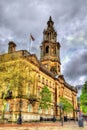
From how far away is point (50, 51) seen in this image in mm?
82375

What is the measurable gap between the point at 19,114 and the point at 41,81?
16.4 m

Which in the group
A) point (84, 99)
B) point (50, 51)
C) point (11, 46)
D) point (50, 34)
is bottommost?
point (84, 99)

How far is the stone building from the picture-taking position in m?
38.1

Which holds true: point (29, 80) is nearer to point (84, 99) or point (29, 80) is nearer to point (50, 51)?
point (84, 99)

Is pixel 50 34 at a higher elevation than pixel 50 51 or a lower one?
higher

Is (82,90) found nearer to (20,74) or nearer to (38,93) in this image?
(38,93)

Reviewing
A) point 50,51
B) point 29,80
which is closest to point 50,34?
point 50,51

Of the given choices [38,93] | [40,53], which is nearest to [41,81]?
[38,93]

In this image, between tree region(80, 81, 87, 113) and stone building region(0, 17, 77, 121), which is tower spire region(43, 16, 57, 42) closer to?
stone building region(0, 17, 77, 121)

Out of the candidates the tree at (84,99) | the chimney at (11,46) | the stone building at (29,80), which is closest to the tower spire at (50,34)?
the stone building at (29,80)

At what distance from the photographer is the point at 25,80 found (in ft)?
130

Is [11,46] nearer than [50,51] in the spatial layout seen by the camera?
Yes

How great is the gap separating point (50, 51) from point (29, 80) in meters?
43.1

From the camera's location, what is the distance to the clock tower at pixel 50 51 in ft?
265
